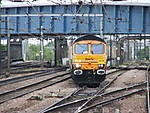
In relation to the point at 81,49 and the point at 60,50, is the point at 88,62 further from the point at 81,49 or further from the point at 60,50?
the point at 60,50

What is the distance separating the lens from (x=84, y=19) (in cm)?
2905

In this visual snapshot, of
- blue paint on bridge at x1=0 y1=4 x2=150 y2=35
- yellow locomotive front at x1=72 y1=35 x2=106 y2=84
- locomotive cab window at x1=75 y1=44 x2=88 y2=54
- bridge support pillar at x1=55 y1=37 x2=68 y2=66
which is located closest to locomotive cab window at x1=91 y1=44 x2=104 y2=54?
yellow locomotive front at x1=72 y1=35 x2=106 y2=84

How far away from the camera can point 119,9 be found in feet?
91.4

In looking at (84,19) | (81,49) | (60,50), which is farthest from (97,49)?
(60,50)

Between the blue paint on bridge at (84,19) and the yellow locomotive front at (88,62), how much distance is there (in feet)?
36.2

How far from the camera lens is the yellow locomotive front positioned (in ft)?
49.4

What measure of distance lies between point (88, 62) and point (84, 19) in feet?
47.8

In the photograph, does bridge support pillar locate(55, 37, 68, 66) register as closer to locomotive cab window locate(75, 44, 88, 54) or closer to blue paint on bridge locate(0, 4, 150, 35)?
blue paint on bridge locate(0, 4, 150, 35)

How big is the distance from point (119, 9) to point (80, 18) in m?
4.12

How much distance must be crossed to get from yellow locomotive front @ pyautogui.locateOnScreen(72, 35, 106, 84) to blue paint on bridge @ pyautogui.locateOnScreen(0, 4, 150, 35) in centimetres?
1102

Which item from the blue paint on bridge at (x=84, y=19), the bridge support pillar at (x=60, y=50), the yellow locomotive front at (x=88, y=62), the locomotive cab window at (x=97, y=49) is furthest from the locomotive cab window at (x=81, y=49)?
the bridge support pillar at (x=60, y=50)

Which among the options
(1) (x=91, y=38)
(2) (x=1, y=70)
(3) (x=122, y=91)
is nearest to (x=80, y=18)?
(2) (x=1, y=70)

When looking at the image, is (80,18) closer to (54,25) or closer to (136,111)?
(54,25)

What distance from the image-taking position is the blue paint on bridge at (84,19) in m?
27.2
